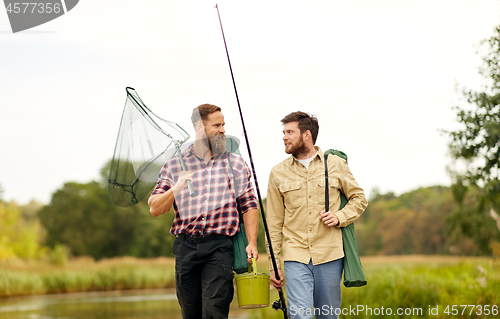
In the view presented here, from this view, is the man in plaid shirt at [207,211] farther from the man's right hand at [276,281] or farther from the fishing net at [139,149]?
the man's right hand at [276,281]

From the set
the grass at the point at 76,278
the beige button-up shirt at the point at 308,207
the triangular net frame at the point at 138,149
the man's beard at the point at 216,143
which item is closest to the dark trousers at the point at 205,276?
the beige button-up shirt at the point at 308,207

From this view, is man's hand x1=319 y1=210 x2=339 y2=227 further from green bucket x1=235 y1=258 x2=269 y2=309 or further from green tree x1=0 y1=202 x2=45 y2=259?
green tree x1=0 y1=202 x2=45 y2=259

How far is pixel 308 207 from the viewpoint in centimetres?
400

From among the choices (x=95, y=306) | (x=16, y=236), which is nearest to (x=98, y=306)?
(x=95, y=306)

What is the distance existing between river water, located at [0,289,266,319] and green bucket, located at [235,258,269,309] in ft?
31.0

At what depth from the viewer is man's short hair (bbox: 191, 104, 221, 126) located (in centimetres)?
393

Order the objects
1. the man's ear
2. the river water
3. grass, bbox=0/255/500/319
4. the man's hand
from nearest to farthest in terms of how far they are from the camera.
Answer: the man's hand, the man's ear, grass, bbox=0/255/500/319, the river water

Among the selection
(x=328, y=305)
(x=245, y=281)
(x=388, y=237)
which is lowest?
(x=388, y=237)

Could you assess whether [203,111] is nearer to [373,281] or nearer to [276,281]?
[276,281]

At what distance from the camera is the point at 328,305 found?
154 inches

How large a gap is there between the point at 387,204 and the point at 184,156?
61.0m

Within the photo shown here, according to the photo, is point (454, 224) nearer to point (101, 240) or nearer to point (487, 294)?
point (487, 294)

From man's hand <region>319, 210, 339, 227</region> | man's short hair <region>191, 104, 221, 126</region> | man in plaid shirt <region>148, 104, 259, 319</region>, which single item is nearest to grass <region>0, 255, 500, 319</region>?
man in plaid shirt <region>148, 104, 259, 319</region>

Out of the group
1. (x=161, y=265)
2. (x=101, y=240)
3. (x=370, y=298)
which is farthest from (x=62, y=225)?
(x=370, y=298)
